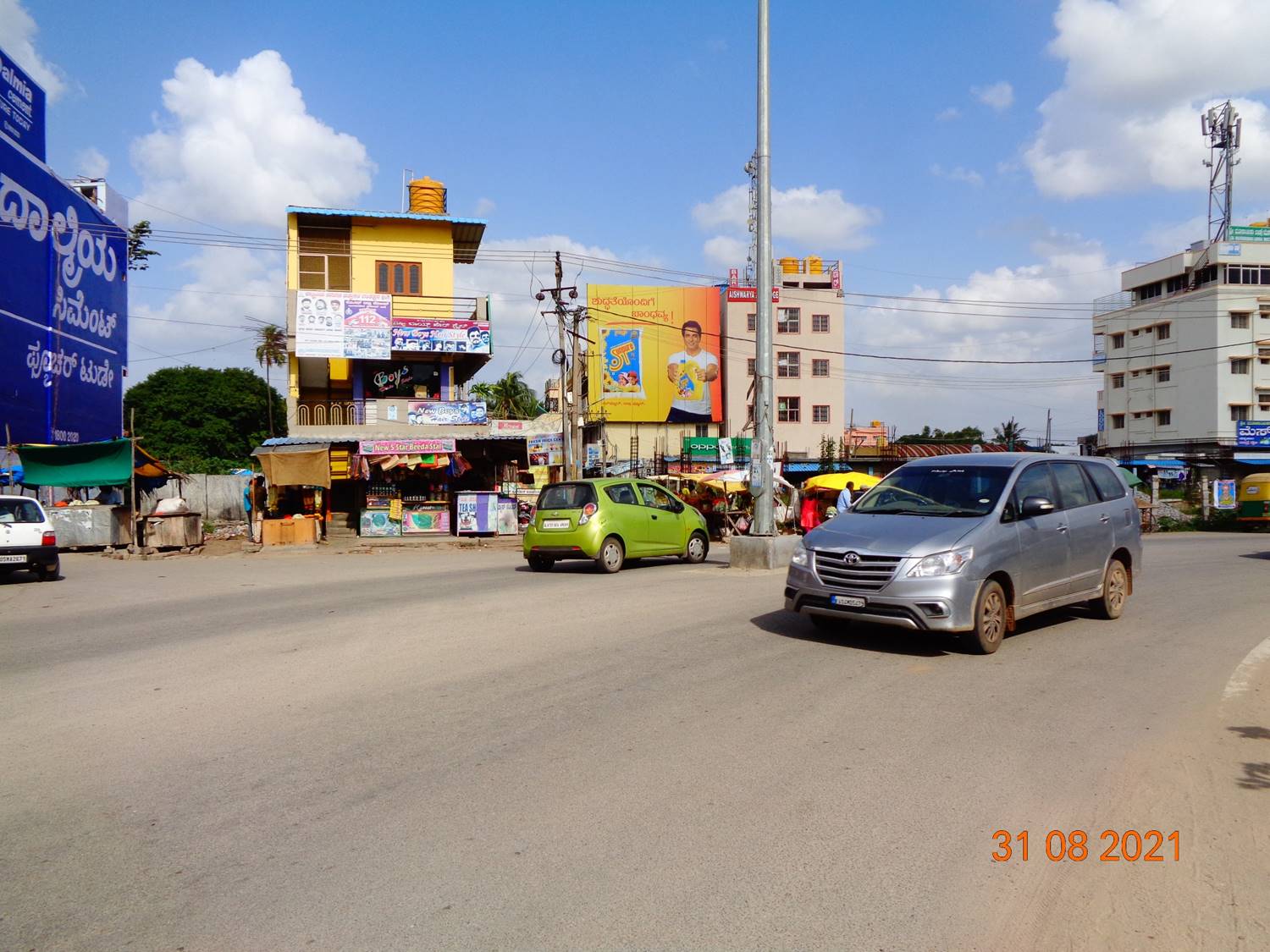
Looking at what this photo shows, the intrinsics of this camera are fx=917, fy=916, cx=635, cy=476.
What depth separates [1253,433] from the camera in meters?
56.6

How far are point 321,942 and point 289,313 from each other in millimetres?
33330

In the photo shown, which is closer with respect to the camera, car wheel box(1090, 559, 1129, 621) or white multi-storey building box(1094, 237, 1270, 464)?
car wheel box(1090, 559, 1129, 621)

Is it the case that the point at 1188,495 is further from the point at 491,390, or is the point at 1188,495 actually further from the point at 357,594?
the point at 491,390

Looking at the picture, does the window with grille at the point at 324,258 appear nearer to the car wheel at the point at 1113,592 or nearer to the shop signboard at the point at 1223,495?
the car wheel at the point at 1113,592

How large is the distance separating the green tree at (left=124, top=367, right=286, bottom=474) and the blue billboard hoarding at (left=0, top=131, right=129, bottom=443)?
87.0 ft

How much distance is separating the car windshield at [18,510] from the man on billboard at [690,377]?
4118cm

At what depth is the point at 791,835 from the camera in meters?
4.22

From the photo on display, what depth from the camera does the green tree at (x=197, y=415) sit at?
62031 millimetres

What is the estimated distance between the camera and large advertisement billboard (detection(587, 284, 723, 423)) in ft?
181

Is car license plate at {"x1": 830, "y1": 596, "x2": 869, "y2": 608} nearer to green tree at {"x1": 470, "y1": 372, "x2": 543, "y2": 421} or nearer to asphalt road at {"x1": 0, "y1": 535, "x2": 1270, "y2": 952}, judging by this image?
asphalt road at {"x1": 0, "y1": 535, "x2": 1270, "y2": 952}

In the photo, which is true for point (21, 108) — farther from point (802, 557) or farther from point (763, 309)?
point (802, 557)
